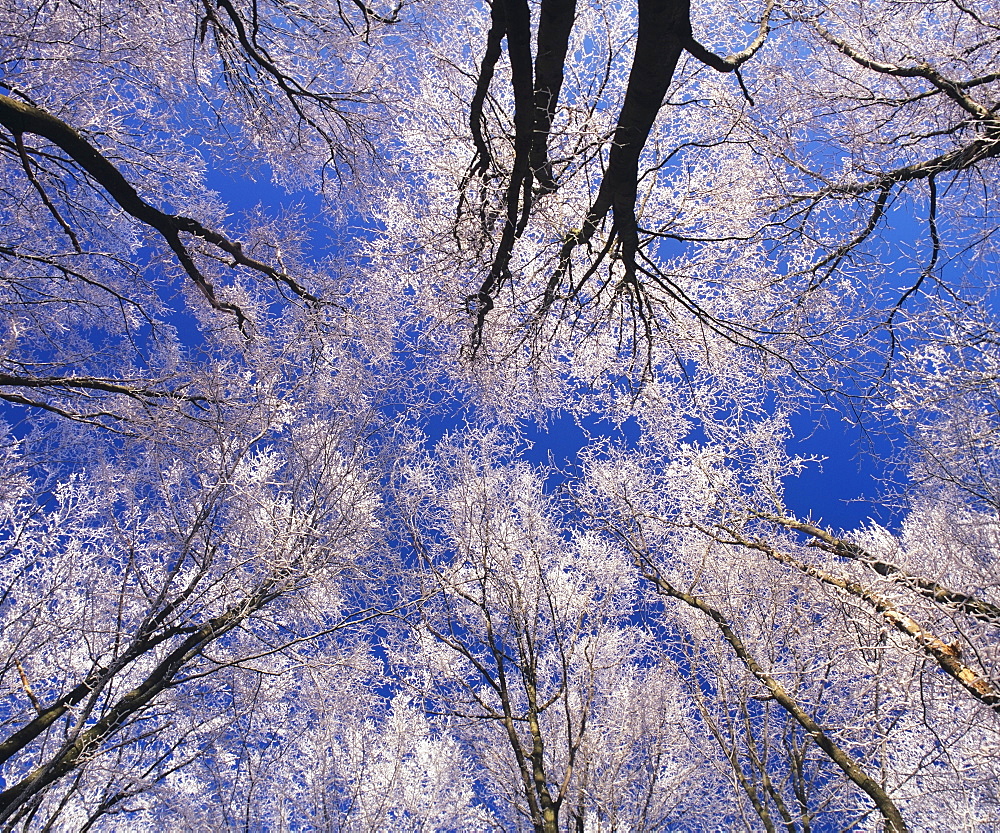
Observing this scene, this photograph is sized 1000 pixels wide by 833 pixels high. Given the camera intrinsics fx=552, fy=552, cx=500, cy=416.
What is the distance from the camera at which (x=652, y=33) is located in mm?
3199

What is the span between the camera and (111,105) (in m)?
5.25

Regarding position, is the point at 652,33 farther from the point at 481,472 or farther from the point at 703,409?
the point at 481,472

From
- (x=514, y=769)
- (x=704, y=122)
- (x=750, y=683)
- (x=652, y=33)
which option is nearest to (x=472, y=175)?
(x=652, y=33)

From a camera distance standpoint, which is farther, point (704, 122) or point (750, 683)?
point (750, 683)

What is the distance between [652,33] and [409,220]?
3.32 m

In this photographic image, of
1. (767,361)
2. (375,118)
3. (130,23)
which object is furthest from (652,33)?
(130,23)

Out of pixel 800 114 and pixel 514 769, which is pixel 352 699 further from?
pixel 800 114

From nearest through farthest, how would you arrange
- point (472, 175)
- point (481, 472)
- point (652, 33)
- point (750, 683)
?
1. point (652, 33)
2. point (472, 175)
3. point (750, 683)
4. point (481, 472)

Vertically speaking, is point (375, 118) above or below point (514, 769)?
above

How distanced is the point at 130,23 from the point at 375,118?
225 cm

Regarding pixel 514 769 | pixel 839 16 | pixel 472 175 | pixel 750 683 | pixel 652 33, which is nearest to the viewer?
pixel 652 33

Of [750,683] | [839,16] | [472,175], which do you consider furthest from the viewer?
[750,683]

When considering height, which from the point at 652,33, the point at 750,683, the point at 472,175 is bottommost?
the point at 750,683

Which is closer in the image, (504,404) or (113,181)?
(113,181)
